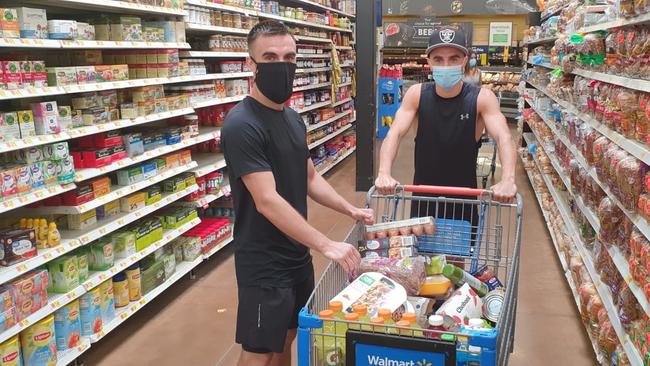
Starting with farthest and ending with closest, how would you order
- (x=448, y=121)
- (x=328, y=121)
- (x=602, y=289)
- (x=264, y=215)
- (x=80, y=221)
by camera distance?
(x=328, y=121)
(x=80, y=221)
(x=602, y=289)
(x=448, y=121)
(x=264, y=215)

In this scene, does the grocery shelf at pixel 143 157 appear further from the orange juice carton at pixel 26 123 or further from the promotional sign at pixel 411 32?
the promotional sign at pixel 411 32

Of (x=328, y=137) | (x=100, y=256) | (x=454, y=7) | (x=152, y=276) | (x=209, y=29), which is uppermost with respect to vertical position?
(x=454, y=7)

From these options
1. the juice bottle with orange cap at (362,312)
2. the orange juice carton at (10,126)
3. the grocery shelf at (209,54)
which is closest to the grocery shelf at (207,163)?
the grocery shelf at (209,54)

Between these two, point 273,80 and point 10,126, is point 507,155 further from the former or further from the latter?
point 10,126

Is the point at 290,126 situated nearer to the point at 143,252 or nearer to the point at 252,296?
the point at 252,296

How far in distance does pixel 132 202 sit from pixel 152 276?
58 centimetres

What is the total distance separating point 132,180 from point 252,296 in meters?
1.96

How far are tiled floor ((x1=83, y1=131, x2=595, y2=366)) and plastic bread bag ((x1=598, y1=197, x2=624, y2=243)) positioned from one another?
826 millimetres

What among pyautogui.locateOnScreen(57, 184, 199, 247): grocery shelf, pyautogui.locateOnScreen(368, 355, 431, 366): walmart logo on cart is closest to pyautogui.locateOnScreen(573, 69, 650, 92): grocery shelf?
pyautogui.locateOnScreen(368, 355, 431, 366): walmart logo on cart

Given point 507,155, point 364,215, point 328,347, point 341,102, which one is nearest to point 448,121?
point 507,155

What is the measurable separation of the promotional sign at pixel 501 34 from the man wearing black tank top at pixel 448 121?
1388 centimetres

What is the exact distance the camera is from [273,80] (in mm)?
2416

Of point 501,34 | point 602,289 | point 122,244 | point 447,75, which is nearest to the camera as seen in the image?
point 447,75

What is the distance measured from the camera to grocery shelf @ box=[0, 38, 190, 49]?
9.72 feet
